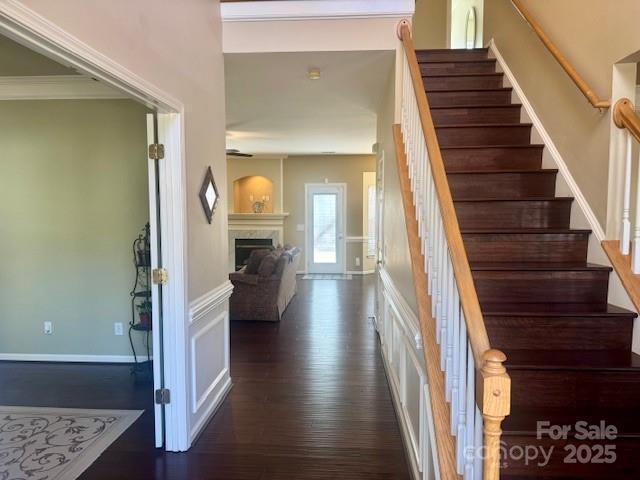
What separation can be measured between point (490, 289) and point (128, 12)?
7.40 feet

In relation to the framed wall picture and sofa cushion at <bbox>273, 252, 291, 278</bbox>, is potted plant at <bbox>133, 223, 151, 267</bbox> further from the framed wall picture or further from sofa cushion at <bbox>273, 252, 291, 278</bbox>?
sofa cushion at <bbox>273, 252, 291, 278</bbox>

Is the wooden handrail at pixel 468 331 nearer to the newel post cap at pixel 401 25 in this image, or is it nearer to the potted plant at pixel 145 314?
the newel post cap at pixel 401 25

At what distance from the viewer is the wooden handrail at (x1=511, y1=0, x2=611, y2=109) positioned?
213cm

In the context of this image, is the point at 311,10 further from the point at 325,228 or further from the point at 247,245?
the point at 247,245

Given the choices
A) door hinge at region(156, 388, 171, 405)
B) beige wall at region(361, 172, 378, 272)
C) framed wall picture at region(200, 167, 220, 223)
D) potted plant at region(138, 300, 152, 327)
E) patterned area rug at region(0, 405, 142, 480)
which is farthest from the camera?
beige wall at region(361, 172, 378, 272)

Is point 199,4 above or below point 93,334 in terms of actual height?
above

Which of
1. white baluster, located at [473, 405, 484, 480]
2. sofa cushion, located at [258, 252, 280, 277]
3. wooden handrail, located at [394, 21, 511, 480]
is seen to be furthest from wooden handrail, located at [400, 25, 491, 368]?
sofa cushion, located at [258, 252, 280, 277]

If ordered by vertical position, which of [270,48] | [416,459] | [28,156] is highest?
[270,48]

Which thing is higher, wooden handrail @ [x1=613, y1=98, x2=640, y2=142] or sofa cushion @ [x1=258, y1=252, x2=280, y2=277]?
wooden handrail @ [x1=613, y1=98, x2=640, y2=142]

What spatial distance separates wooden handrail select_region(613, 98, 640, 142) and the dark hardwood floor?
6.96 feet

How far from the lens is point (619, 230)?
2.07m

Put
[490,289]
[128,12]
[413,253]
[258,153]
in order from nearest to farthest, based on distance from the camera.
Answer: [128,12]
[413,253]
[490,289]
[258,153]

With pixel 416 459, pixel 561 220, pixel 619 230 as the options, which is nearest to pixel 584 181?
pixel 561 220

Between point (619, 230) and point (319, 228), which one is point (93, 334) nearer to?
point (619, 230)
